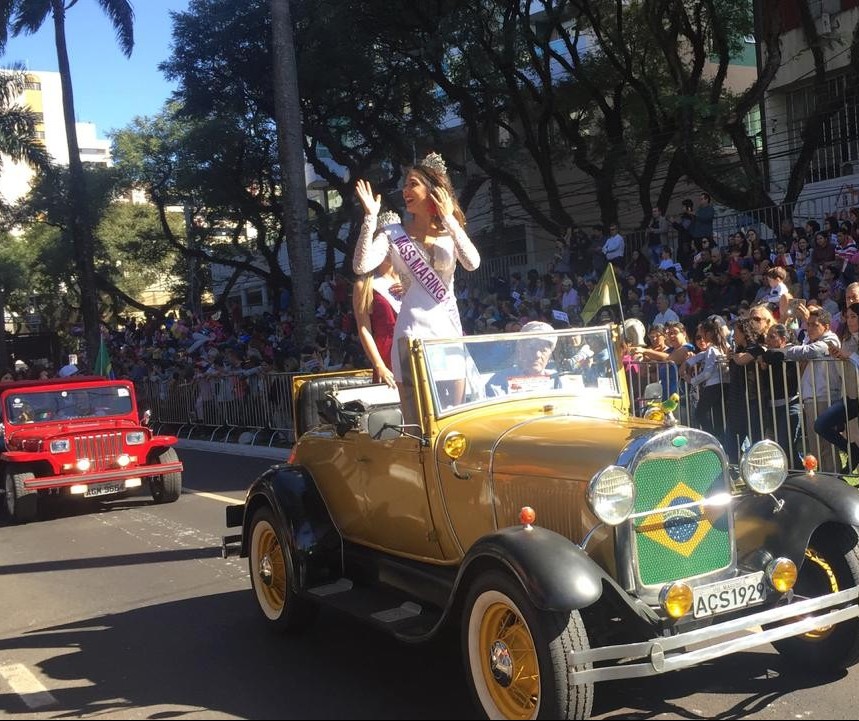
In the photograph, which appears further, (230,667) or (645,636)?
(230,667)

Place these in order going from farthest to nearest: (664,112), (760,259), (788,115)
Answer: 1. (788,115)
2. (664,112)
3. (760,259)

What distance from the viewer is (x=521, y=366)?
490 cm

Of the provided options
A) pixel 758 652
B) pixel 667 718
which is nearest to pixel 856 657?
pixel 758 652

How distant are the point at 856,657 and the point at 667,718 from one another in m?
1.01

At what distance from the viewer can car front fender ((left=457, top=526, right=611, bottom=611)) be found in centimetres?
351

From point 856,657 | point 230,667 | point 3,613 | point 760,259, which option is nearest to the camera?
point 856,657

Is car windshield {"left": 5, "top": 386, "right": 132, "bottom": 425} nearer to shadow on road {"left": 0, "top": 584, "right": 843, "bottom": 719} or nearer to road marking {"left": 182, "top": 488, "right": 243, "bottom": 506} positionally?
road marking {"left": 182, "top": 488, "right": 243, "bottom": 506}

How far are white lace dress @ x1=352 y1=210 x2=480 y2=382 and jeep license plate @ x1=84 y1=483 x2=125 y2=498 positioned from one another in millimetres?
6829

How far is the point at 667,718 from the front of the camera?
4008 mm

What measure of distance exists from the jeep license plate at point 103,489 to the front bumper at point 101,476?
0.33ft

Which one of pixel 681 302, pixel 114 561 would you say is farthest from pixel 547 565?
pixel 681 302

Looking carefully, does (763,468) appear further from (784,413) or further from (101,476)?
(101,476)

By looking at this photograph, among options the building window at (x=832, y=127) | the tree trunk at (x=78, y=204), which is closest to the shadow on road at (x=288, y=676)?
the building window at (x=832, y=127)

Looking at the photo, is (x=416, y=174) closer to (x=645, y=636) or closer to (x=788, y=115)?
(x=645, y=636)
